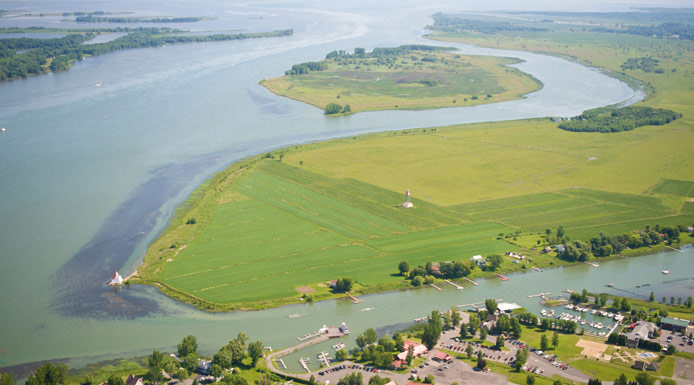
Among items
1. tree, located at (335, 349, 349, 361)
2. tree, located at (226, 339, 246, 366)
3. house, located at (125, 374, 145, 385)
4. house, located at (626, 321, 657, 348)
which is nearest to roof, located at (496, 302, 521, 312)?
house, located at (626, 321, 657, 348)

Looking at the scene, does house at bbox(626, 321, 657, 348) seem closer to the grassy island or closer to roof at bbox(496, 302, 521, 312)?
roof at bbox(496, 302, 521, 312)

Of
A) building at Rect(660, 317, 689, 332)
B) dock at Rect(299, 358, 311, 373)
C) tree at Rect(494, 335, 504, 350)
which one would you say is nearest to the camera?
dock at Rect(299, 358, 311, 373)

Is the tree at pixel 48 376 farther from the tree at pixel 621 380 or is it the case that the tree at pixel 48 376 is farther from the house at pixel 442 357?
the tree at pixel 621 380

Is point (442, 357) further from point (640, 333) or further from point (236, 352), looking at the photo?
point (640, 333)

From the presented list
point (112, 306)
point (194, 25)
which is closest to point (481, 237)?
point (112, 306)

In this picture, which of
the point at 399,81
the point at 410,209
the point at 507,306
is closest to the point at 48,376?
the point at 507,306

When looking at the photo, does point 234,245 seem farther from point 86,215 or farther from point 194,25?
point 194,25
